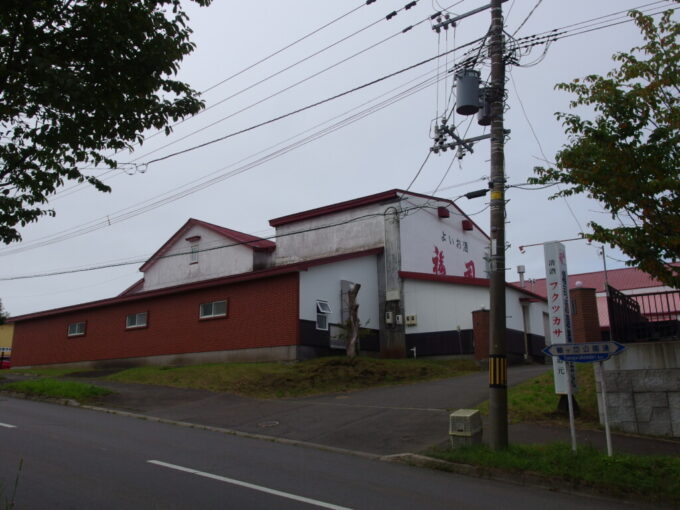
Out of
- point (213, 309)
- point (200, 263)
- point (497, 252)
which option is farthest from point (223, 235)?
point (497, 252)

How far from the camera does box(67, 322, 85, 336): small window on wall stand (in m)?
31.0

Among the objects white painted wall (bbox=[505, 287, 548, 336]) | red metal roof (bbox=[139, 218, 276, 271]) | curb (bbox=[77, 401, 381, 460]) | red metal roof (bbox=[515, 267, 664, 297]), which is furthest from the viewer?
red metal roof (bbox=[515, 267, 664, 297])

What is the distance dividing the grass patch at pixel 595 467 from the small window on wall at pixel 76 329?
25.8m

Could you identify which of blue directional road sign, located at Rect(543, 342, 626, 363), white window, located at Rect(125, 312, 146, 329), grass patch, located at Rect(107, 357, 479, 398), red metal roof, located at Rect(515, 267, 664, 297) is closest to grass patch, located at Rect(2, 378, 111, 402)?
grass patch, located at Rect(107, 357, 479, 398)

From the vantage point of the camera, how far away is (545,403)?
13.5 meters

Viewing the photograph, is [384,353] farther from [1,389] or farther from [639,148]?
[639,148]

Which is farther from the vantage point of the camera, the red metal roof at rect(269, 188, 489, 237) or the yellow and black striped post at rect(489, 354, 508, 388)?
the red metal roof at rect(269, 188, 489, 237)

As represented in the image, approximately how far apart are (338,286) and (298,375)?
5.88 metres

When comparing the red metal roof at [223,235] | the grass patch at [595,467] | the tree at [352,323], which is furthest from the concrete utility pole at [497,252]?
the red metal roof at [223,235]

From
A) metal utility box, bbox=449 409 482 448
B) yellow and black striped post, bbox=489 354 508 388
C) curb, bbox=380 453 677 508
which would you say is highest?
yellow and black striped post, bbox=489 354 508 388

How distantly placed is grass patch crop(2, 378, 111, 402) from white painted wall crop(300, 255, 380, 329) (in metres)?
7.54

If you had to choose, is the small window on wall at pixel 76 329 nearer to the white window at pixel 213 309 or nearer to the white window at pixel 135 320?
the white window at pixel 135 320

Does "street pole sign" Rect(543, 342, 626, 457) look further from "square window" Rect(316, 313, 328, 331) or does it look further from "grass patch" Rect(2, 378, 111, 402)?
"square window" Rect(316, 313, 328, 331)

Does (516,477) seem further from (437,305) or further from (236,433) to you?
(437,305)
